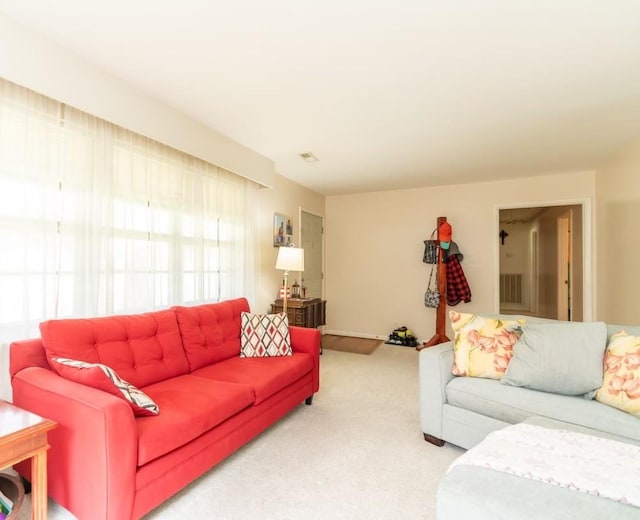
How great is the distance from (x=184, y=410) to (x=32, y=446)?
0.59m

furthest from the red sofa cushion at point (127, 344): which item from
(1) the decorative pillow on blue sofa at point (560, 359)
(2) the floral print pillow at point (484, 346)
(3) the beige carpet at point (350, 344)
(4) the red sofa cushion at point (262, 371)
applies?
(3) the beige carpet at point (350, 344)

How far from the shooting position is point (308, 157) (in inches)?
145

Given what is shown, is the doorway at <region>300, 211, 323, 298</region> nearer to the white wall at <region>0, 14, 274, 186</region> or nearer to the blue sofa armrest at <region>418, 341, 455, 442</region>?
the white wall at <region>0, 14, 274, 186</region>

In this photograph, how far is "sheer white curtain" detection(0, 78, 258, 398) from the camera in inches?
70.9

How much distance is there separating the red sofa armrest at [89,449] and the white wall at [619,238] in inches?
163

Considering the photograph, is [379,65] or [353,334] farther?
[353,334]

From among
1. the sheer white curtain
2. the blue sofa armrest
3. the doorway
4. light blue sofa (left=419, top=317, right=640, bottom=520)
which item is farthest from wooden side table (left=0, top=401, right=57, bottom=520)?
the doorway

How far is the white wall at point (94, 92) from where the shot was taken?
1.68 metres

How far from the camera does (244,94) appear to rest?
7.71 ft

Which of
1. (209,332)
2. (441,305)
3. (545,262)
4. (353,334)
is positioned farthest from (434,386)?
(545,262)

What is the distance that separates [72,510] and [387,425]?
1871mm

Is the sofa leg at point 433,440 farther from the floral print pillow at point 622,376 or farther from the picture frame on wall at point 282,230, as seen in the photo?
the picture frame on wall at point 282,230

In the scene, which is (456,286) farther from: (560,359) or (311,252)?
(560,359)

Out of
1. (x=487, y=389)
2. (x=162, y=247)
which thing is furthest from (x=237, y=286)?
(x=487, y=389)
